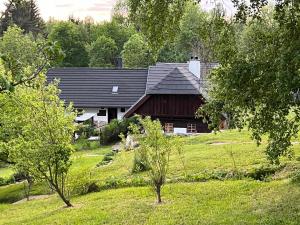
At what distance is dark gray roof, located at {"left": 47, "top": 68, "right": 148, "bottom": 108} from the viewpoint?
4459 centimetres

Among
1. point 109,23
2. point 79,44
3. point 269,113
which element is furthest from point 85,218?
point 109,23

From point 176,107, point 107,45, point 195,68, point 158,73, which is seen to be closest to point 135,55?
point 107,45

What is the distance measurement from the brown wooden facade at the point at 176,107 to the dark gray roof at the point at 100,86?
6140mm

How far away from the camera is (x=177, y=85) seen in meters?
37.5

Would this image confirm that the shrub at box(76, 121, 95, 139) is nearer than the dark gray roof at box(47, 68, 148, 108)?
Yes

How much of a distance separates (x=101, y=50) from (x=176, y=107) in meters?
39.3

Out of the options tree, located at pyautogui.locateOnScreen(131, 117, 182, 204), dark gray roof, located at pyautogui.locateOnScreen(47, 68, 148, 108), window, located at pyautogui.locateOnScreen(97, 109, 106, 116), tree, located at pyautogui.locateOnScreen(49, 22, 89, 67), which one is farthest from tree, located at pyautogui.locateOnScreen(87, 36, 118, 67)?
tree, located at pyautogui.locateOnScreen(131, 117, 182, 204)

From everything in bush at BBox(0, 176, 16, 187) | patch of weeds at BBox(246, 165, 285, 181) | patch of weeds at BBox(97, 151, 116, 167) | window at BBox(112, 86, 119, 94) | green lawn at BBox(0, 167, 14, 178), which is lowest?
green lawn at BBox(0, 167, 14, 178)

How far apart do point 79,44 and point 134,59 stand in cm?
1195

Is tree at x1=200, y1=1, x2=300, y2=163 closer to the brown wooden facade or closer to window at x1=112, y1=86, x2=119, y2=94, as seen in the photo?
the brown wooden facade

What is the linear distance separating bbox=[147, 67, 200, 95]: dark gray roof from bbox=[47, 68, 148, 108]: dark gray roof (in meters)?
7.07

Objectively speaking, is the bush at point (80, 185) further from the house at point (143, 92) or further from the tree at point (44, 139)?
the house at point (143, 92)

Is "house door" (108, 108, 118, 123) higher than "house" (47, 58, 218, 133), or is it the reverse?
"house" (47, 58, 218, 133)

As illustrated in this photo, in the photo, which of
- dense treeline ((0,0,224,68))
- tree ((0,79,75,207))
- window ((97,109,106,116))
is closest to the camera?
tree ((0,79,75,207))
